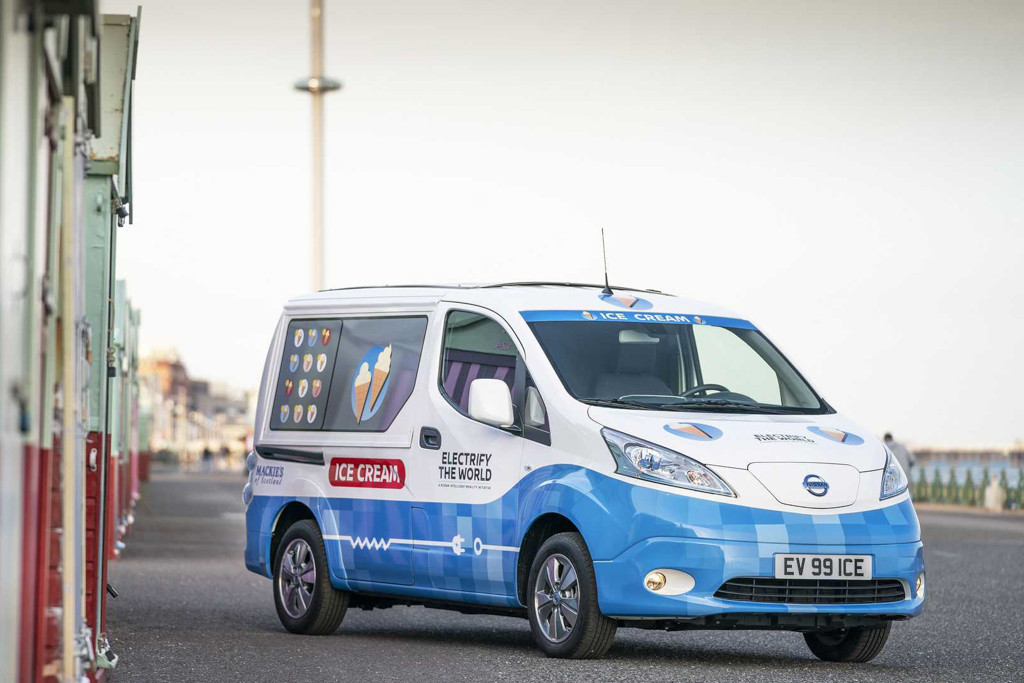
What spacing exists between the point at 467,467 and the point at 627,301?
4.86ft

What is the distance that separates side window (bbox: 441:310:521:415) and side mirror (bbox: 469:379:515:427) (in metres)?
0.40

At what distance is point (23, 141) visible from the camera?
5.21 m

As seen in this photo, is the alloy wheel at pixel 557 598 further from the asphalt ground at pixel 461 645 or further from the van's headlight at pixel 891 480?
the van's headlight at pixel 891 480

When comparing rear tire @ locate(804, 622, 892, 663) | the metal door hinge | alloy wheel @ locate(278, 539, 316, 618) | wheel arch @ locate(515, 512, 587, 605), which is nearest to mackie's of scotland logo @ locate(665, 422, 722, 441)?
wheel arch @ locate(515, 512, 587, 605)

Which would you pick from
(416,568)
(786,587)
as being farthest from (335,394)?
(786,587)

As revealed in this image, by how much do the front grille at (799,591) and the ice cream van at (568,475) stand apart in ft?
0.03

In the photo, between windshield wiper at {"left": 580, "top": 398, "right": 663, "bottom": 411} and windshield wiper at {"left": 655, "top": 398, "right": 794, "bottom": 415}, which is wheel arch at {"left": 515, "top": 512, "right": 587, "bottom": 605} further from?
windshield wiper at {"left": 655, "top": 398, "right": 794, "bottom": 415}

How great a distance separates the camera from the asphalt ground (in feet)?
32.0

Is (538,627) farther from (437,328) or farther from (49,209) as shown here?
(49,209)

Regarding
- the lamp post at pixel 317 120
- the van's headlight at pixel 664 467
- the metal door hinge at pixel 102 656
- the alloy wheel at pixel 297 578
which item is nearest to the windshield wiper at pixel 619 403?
the van's headlight at pixel 664 467

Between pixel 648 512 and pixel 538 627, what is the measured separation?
1088mm

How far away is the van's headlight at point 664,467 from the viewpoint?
9.91 m

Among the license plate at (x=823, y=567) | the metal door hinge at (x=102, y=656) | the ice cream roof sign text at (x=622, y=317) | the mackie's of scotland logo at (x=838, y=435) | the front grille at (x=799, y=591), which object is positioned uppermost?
the ice cream roof sign text at (x=622, y=317)

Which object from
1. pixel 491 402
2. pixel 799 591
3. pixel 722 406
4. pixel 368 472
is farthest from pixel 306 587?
pixel 799 591
